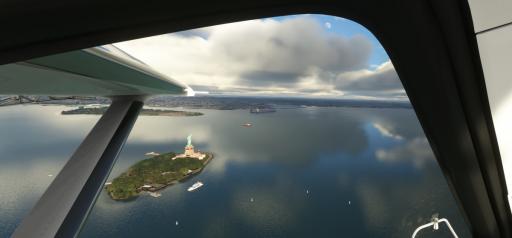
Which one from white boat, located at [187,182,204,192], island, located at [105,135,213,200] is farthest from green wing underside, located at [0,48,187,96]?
white boat, located at [187,182,204,192]

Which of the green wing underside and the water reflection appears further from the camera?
the water reflection

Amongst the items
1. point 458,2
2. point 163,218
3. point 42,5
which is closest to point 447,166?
point 458,2

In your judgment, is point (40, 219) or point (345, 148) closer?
point (40, 219)

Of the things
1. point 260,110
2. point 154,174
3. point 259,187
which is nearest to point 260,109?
point 260,110

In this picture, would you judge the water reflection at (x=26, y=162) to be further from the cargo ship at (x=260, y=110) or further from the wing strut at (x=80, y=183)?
the cargo ship at (x=260, y=110)

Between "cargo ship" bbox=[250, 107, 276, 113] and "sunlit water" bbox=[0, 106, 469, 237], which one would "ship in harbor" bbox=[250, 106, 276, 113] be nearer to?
"cargo ship" bbox=[250, 107, 276, 113]

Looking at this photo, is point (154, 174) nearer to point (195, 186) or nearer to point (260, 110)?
point (195, 186)

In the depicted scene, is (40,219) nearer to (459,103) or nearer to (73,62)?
(73,62)
